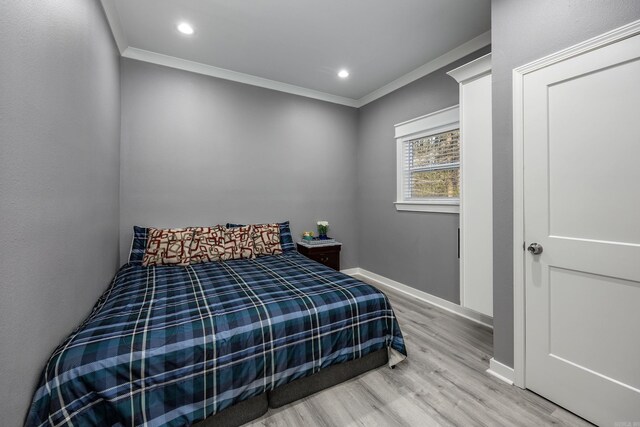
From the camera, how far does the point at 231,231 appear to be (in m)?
3.15

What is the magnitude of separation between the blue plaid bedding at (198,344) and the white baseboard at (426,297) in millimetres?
1241

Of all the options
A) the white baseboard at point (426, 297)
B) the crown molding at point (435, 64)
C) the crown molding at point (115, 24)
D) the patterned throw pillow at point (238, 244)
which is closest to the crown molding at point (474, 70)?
the crown molding at point (435, 64)

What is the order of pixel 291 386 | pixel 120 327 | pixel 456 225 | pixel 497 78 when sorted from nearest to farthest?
pixel 120 327
pixel 291 386
pixel 497 78
pixel 456 225

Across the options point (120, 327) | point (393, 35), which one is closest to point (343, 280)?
point (120, 327)

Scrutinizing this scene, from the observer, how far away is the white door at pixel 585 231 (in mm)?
1405

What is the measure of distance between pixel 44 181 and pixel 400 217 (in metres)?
3.33

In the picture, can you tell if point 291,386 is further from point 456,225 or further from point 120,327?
point 456,225

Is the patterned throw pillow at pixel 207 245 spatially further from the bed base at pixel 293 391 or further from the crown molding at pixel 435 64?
the crown molding at pixel 435 64

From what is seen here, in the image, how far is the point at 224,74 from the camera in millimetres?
3316

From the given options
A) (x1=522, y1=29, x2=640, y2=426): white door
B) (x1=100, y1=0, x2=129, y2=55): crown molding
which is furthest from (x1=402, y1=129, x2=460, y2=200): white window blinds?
(x1=100, y1=0, x2=129, y2=55): crown molding

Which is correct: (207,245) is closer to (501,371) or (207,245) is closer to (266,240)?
(266,240)

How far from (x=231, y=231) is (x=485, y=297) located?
2.60 meters

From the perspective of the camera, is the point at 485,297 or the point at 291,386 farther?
the point at 485,297

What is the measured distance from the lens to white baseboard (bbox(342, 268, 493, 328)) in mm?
2758
